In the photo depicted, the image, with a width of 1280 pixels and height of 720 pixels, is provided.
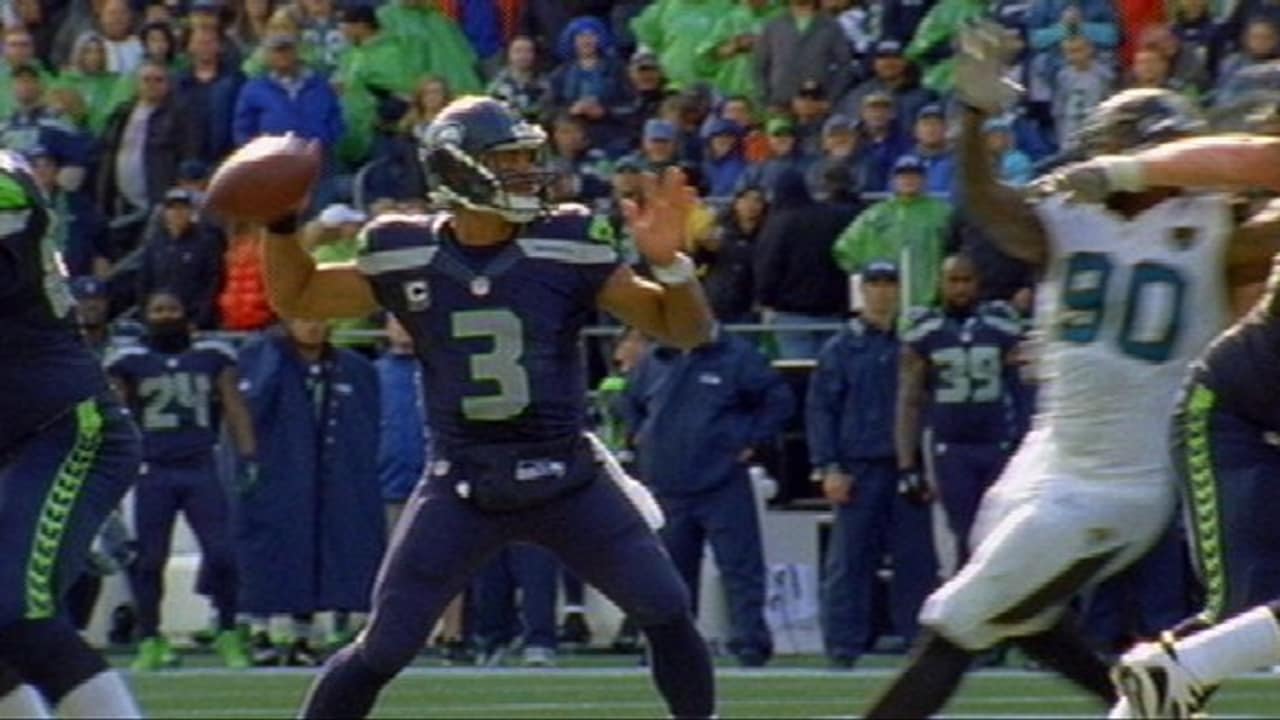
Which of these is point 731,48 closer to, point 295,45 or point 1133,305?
point 295,45

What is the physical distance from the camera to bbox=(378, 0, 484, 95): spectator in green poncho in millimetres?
17625

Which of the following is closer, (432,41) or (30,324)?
(30,324)

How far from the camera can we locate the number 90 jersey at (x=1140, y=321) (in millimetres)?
8773

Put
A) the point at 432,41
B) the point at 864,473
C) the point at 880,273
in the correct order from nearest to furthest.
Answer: the point at 880,273
the point at 864,473
the point at 432,41

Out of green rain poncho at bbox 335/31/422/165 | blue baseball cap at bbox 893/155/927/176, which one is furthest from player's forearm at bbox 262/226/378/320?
green rain poncho at bbox 335/31/422/165

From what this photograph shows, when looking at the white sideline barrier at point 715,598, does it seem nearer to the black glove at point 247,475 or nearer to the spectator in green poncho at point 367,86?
the black glove at point 247,475

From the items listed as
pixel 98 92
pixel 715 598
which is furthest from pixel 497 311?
pixel 98 92

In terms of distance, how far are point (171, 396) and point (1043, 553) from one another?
278 inches

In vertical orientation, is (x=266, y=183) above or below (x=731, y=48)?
above

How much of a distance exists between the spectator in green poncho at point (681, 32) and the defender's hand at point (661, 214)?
8.59 m

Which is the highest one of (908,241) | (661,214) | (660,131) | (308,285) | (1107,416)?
(661,214)

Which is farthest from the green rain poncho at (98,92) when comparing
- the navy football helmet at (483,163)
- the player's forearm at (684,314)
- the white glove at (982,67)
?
the white glove at (982,67)

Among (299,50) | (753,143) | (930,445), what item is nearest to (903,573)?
(930,445)

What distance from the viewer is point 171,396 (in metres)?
15.3
